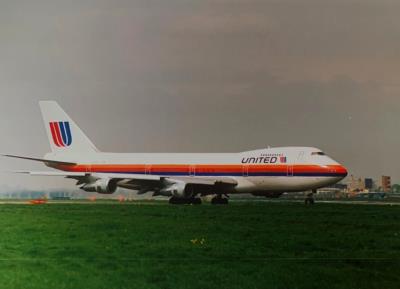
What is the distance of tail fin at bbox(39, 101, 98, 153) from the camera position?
138 feet

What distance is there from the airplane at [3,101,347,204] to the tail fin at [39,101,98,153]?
0.19 feet

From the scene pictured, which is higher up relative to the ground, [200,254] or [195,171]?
[195,171]

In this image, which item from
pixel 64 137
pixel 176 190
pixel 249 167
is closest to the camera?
pixel 176 190

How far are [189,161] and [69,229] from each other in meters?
19.6

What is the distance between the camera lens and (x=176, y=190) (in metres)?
35.8

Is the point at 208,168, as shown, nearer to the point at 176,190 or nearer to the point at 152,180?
the point at 176,190

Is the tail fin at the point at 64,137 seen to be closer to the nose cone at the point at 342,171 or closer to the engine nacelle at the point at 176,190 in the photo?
the engine nacelle at the point at 176,190

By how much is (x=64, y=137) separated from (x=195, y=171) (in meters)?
9.15

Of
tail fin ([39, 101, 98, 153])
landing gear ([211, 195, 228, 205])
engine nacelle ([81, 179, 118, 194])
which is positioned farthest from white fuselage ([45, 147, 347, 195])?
engine nacelle ([81, 179, 118, 194])

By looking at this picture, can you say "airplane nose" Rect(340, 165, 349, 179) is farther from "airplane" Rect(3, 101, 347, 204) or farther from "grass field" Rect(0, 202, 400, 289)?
"grass field" Rect(0, 202, 400, 289)

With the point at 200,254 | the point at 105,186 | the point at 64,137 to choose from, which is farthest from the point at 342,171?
the point at 200,254

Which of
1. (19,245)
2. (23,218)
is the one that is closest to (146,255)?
(19,245)

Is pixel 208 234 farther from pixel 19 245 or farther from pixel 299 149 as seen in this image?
pixel 299 149

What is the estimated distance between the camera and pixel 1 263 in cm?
1381
